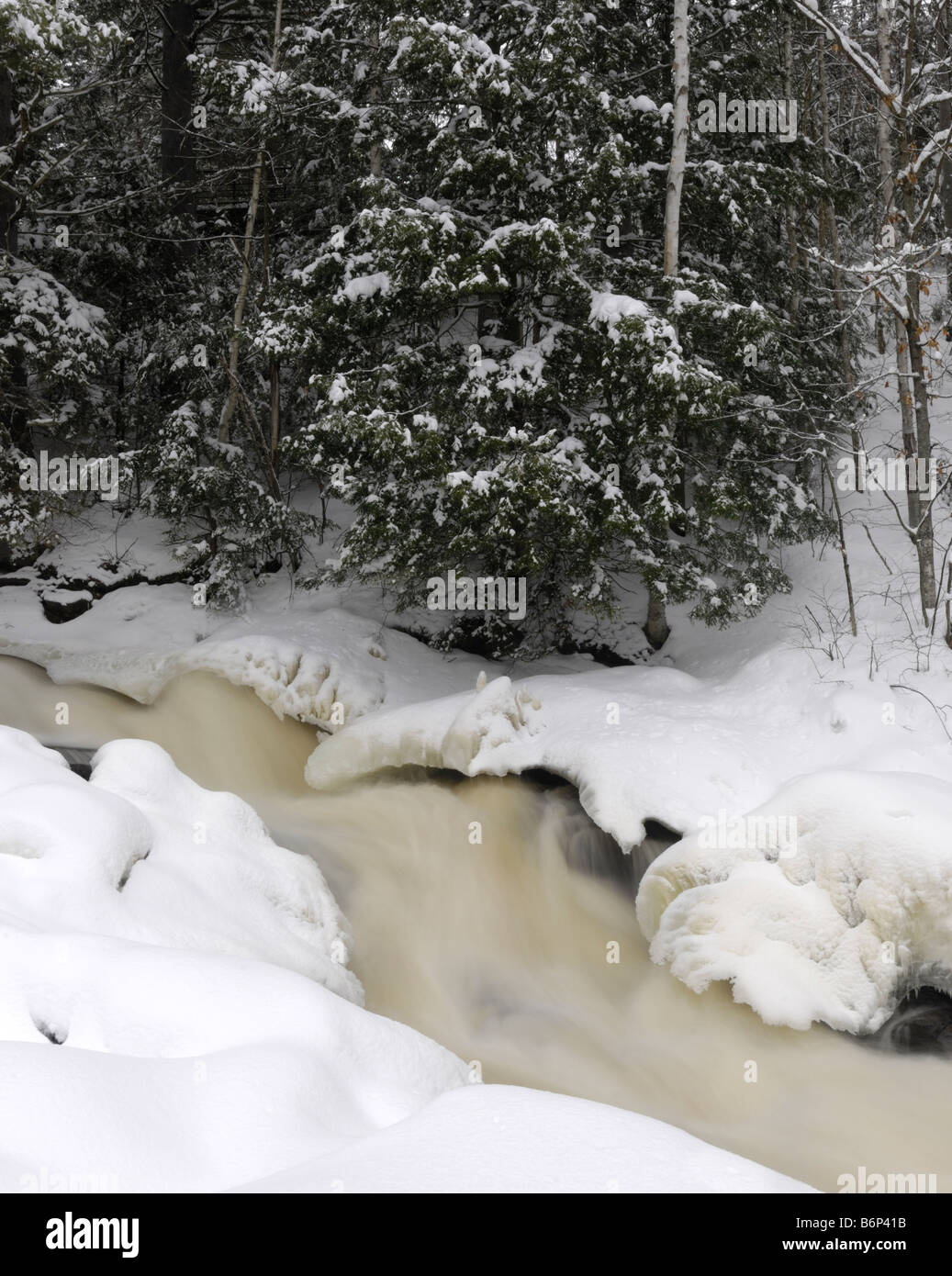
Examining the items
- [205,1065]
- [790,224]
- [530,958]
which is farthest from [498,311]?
[205,1065]

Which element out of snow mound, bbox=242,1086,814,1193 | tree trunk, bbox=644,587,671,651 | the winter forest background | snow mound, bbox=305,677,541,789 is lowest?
snow mound, bbox=305,677,541,789

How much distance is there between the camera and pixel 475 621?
12109 mm

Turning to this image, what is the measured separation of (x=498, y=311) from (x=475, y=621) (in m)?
3.66

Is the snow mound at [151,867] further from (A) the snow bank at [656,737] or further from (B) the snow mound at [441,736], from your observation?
→ (A) the snow bank at [656,737]

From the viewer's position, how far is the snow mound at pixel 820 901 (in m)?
6.24

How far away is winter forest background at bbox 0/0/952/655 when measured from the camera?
9484mm

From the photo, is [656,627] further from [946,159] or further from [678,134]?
[946,159]

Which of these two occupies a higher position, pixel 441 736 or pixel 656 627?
pixel 656 627

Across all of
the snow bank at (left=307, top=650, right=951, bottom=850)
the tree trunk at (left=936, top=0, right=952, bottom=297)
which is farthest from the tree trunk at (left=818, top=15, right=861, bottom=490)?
the snow bank at (left=307, top=650, right=951, bottom=850)

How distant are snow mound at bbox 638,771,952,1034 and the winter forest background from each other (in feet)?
9.52

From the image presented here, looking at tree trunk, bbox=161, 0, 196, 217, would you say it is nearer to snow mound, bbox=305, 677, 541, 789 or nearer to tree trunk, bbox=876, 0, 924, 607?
snow mound, bbox=305, 677, 541, 789

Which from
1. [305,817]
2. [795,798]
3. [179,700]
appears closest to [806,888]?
[795,798]

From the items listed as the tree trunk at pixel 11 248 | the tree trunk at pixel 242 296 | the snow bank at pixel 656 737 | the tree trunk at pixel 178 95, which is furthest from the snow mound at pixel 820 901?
the tree trunk at pixel 178 95

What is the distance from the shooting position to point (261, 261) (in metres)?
13.7
